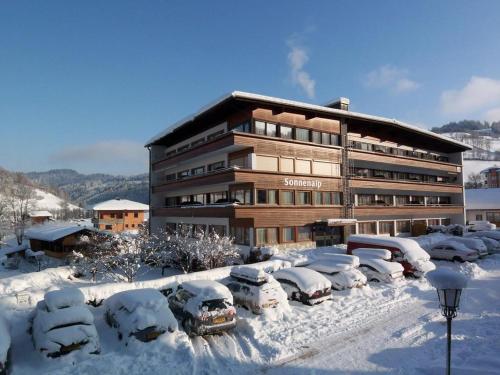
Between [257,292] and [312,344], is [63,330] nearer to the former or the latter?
[257,292]

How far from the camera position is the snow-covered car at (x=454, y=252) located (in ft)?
85.9

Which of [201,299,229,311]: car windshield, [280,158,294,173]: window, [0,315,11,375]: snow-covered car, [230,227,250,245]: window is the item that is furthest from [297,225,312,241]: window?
[0,315,11,375]: snow-covered car

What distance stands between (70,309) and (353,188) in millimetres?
31250

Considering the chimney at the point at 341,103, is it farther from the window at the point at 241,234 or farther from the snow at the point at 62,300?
the snow at the point at 62,300

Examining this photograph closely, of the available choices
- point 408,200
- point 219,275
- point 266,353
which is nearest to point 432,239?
point 408,200

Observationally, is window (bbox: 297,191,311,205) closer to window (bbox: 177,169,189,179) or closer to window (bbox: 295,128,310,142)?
window (bbox: 295,128,310,142)

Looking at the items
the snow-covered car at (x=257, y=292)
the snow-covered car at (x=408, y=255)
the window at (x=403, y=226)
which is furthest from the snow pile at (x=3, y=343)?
the window at (x=403, y=226)

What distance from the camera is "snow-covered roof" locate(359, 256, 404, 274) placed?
1892 centimetres

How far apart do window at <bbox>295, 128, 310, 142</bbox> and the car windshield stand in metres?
23.6

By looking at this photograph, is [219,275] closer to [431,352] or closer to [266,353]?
[266,353]

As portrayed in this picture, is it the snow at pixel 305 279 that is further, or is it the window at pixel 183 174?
the window at pixel 183 174

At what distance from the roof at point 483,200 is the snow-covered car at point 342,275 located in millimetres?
59658

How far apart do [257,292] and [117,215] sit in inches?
2529

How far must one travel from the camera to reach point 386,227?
139 ft
